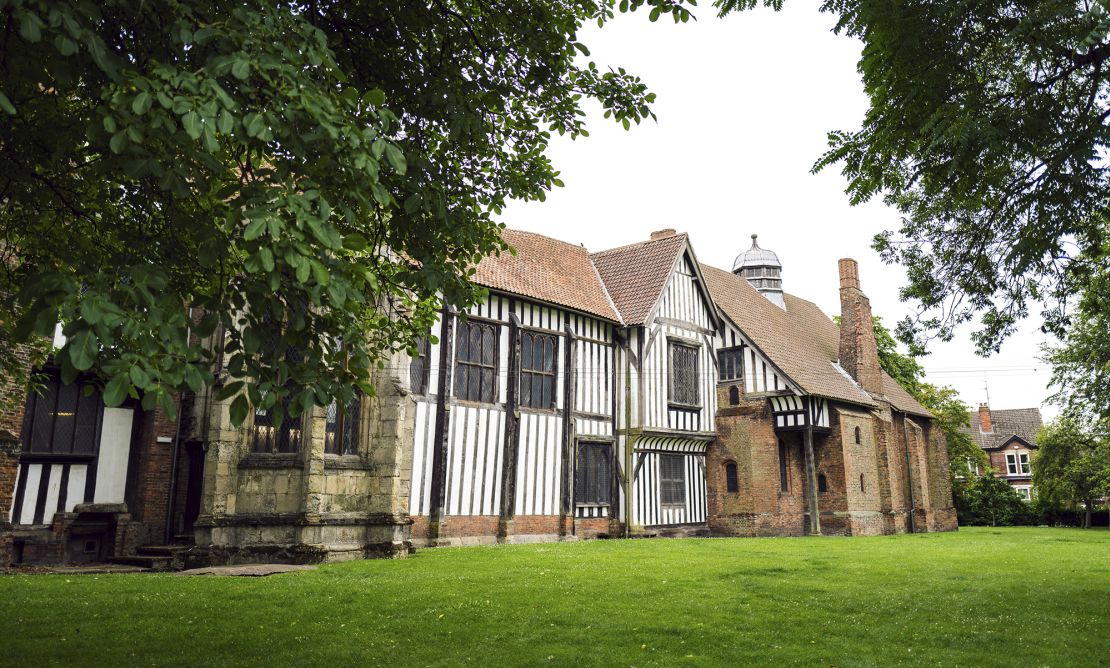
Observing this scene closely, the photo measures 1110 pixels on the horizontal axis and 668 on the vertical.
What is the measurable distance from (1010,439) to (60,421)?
64.9m

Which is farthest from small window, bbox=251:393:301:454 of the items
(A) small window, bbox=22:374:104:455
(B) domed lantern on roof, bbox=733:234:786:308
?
(B) domed lantern on roof, bbox=733:234:786:308

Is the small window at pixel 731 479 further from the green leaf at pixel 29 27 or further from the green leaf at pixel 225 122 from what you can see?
the green leaf at pixel 29 27

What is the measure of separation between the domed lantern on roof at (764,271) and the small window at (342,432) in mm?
25354

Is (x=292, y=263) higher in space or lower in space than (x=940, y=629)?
higher

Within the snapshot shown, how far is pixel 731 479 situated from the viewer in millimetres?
25641

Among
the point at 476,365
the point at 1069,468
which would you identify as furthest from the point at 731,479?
the point at 1069,468

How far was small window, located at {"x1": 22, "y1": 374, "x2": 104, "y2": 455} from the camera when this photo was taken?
43.9ft

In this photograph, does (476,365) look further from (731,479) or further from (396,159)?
(396,159)

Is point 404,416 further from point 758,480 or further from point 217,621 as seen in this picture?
point 758,480

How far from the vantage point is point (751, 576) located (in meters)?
11.5

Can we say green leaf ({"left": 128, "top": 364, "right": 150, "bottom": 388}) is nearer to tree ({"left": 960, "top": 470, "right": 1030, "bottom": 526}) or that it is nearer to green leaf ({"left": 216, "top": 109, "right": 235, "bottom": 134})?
green leaf ({"left": 216, "top": 109, "right": 235, "bottom": 134})

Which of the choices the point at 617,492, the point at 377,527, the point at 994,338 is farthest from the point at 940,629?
the point at 617,492

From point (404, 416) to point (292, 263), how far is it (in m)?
11.1

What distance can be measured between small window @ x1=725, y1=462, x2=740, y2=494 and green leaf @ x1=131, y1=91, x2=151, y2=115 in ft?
78.4
